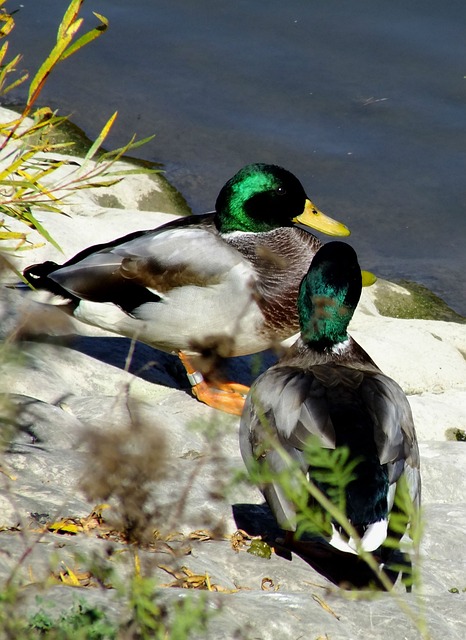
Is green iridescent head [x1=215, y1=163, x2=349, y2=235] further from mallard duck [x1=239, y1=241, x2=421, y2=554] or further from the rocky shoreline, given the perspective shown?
mallard duck [x1=239, y1=241, x2=421, y2=554]

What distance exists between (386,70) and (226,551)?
6867 mm

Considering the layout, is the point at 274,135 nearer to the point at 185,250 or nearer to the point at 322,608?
the point at 185,250

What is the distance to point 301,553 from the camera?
132 inches

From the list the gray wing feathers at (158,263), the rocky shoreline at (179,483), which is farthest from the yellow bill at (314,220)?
the rocky shoreline at (179,483)

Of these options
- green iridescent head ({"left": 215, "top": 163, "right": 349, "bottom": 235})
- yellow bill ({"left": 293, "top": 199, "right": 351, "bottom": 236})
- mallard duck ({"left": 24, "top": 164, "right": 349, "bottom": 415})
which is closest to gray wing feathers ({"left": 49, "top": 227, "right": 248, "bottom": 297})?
mallard duck ({"left": 24, "top": 164, "right": 349, "bottom": 415})

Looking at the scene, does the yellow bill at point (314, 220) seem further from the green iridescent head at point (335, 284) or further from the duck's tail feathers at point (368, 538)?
the duck's tail feathers at point (368, 538)

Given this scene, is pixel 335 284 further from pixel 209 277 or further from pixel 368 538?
pixel 368 538

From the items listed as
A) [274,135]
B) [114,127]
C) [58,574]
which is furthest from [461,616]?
[114,127]

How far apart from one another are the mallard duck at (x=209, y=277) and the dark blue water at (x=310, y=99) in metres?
2.62

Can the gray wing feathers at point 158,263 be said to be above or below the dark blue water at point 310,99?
above

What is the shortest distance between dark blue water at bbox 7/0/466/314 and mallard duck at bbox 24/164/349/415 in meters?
2.62

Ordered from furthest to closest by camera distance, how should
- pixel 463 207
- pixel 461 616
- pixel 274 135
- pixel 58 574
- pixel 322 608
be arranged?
1. pixel 274 135
2. pixel 463 207
3. pixel 461 616
4. pixel 322 608
5. pixel 58 574

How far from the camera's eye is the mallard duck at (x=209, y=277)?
484cm

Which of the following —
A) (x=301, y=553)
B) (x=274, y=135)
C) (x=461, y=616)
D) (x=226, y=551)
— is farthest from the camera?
(x=274, y=135)
